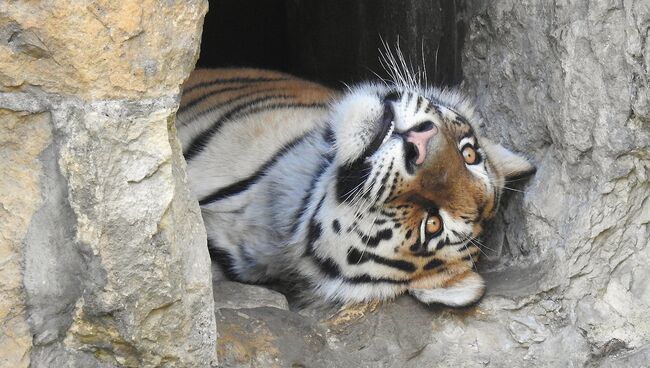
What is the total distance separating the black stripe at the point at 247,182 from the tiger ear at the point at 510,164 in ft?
2.08

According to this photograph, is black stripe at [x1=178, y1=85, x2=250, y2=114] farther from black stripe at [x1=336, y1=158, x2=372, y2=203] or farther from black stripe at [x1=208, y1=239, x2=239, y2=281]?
black stripe at [x1=336, y1=158, x2=372, y2=203]

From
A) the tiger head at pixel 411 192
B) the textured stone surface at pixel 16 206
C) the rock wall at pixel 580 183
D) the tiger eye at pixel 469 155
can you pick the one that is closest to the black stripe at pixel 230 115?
the tiger head at pixel 411 192

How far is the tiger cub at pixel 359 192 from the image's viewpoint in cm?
271

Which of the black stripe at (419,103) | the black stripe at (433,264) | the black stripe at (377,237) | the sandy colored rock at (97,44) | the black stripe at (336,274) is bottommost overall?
the black stripe at (336,274)

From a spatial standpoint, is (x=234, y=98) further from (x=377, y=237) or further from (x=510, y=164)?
(x=510, y=164)

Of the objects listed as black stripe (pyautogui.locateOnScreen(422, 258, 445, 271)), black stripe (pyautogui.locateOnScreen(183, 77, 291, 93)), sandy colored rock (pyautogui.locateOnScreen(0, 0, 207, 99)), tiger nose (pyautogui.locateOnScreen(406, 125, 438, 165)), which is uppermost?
sandy colored rock (pyautogui.locateOnScreen(0, 0, 207, 99))

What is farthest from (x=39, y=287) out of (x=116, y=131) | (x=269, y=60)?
(x=269, y=60)

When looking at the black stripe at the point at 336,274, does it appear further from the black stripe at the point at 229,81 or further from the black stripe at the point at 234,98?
the black stripe at the point at 229,81

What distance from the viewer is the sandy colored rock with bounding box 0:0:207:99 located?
1.76 m

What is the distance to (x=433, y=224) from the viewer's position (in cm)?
281

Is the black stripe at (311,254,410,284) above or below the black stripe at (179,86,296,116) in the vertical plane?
below

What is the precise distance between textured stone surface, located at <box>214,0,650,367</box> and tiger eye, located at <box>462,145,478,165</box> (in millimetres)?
220

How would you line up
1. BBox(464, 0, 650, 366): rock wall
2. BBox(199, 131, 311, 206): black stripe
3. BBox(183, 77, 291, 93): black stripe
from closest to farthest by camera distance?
1. BBox(464, 0, 650, 366): rock wall
2. BBox(199, 131, 311, 206): black stripe
3. BBox(183, 77, 291, 93): black stripe

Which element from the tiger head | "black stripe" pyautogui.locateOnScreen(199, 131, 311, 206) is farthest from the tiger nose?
"black stripe" pyautogui.locateOnScreen(199, 131, 311, 206)
